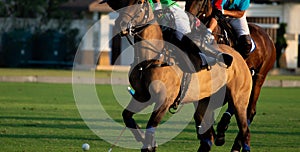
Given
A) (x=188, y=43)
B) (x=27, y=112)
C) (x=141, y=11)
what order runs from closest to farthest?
(x=141, y=11), (x=188, y=43), (x=27, y=112)

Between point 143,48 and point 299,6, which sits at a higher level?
point 143,48

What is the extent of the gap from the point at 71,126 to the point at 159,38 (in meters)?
Answer: 6.06

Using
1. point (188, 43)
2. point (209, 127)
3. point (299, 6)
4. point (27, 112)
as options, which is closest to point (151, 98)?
point (188, 43)

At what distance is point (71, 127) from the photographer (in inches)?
688

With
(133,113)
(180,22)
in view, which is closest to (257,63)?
(180,22)

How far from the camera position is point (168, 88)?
11930mm

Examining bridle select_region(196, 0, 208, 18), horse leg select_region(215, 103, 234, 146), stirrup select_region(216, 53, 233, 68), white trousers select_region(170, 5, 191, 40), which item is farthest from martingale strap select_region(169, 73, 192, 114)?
horse leg select_region(215, 103, 234, 146)

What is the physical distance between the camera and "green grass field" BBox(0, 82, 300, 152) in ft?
47.2

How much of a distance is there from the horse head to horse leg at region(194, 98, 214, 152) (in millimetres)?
2492

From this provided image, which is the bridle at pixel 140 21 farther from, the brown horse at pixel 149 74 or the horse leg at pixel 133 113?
the horse leg at pixel 133 113

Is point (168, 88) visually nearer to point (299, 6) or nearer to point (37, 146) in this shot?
point (37, 146)

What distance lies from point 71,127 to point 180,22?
18.7ft

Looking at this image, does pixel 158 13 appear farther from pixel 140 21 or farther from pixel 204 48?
pixel 204 48

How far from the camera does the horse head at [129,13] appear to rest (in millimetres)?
11273
